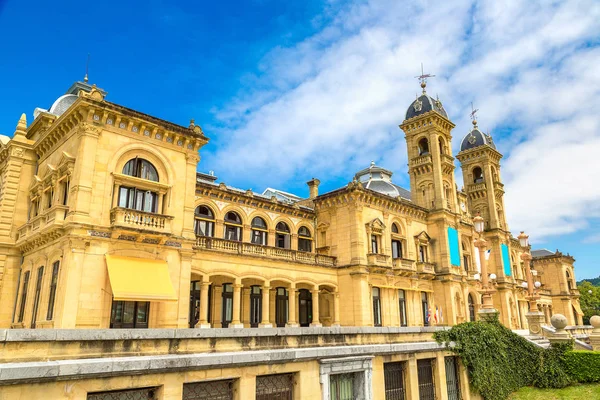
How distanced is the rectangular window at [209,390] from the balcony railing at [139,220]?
11.2m

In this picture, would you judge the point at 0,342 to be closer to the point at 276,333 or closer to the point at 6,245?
the point at 276,333

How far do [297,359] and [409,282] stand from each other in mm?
26047

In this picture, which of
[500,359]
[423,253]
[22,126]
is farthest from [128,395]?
[423,253]

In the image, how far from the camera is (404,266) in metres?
35.6

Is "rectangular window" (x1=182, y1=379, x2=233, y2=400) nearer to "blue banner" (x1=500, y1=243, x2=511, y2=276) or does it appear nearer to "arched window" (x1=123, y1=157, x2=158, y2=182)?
"arched window" (x1=123, y1=157, x2=158, y2=182)

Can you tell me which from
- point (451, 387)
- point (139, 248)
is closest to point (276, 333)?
point (451, 387)

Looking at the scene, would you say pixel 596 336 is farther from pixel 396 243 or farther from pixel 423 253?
pixel 396 243

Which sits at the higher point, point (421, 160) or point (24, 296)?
point (421, 160)

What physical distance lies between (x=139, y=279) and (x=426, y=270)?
25.5 metres

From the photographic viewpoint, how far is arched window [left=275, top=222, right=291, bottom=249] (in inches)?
1293

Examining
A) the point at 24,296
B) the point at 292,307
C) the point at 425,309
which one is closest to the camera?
the point at 24,296

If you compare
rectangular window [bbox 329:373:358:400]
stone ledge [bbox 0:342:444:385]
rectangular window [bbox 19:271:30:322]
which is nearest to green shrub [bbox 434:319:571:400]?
rectangular window [bbox 329:373:358:400]

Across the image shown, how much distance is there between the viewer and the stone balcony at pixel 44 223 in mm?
19422

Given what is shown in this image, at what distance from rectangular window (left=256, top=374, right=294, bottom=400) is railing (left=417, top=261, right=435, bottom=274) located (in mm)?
27012
